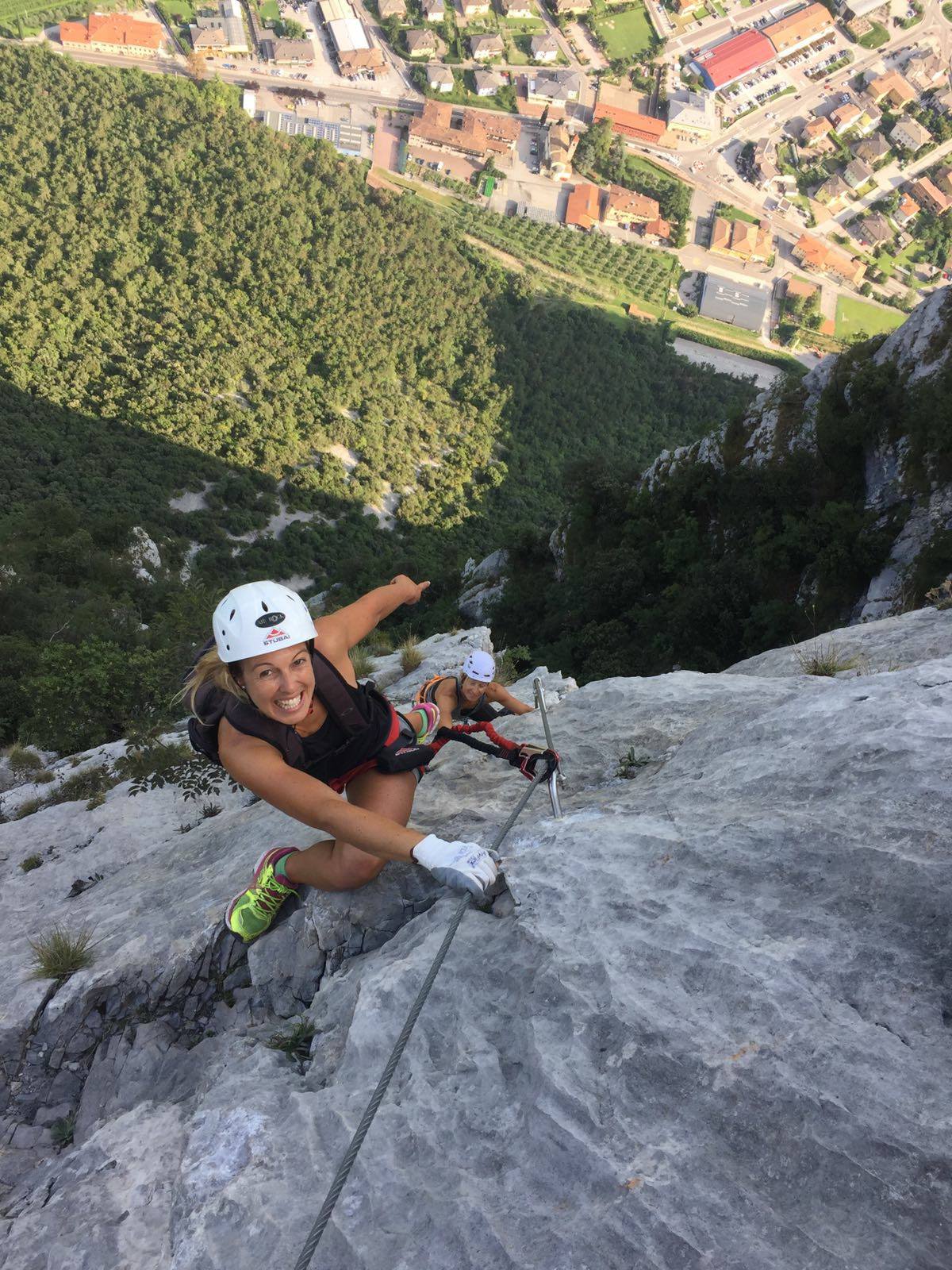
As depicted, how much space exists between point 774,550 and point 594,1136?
18903mm

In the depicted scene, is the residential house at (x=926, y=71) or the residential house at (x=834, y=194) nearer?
the residential house at (x=834, y=194)

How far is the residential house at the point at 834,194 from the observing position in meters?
71.9

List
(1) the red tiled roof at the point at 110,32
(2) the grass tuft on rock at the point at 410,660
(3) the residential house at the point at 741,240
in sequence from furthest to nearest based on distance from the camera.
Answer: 1. (1) the red tiled roof at the point at 110,32
2. (3) the residential house at the point at 741,240
3. (2) the grass tuft on rock at the point at 410,660

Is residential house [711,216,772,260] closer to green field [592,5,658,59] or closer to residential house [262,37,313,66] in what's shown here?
green field [592,5,658,59]

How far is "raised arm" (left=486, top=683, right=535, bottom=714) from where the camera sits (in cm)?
817

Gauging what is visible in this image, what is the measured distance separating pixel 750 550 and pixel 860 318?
63.3m

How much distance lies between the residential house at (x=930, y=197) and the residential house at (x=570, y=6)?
45591 mm

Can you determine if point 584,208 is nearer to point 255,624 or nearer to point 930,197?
point 930,197

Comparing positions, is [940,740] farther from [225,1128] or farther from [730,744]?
[225,1128]

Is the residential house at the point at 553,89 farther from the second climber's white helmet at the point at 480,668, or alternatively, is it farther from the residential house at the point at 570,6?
the second climber's white helmet at the point at 480,668

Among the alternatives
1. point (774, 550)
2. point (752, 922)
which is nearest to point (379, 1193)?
point (752, 922)

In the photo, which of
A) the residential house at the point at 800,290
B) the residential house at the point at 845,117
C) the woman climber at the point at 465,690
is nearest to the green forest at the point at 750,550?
the woman climber at the point at 465,690

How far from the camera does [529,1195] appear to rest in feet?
10.2

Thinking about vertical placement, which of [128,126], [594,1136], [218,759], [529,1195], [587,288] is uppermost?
[128,126]
